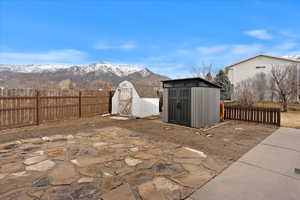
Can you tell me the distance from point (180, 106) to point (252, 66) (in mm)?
23425

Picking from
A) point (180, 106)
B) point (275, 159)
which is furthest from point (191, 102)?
point (275, 159)

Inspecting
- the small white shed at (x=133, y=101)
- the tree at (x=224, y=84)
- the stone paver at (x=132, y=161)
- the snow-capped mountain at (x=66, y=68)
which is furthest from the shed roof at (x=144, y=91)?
the snow-capped mountain at (x=66, y=68)

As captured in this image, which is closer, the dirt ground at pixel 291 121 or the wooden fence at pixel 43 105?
the wooden fence at pixel 43 105

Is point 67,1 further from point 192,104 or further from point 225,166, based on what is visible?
point 225,166

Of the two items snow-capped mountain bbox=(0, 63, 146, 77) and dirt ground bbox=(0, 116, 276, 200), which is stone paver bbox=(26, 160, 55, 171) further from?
snow-capped mountain bbox=(0, 63, 146, 77)

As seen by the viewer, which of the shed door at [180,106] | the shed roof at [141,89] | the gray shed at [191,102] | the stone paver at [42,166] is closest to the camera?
the stone paver at [42,166]

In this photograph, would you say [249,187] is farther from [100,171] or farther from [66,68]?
[66,68]

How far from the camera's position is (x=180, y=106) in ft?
24.1

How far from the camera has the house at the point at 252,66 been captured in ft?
71.4

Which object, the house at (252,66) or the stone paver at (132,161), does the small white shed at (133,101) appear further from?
the house at (252,66)

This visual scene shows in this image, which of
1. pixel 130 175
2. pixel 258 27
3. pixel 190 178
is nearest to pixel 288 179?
pixel 190 178

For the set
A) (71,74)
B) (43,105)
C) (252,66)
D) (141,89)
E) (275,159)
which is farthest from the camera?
(71,74)

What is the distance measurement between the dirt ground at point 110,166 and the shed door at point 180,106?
224cm

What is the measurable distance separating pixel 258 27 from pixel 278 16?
21.2 ft
